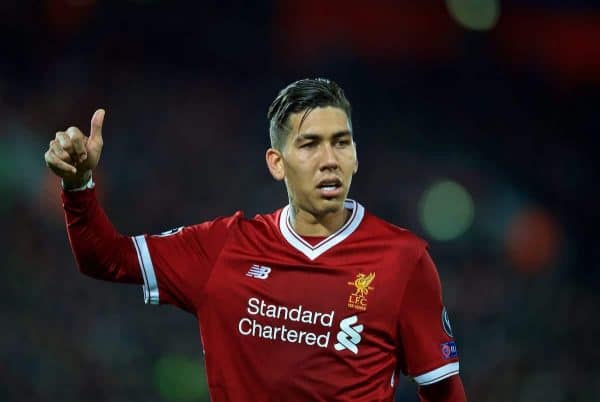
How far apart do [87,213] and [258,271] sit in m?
0.55

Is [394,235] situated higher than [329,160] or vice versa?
[329,160]

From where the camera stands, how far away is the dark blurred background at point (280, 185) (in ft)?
19.1

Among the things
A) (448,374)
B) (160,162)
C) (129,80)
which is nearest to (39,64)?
(129,80)

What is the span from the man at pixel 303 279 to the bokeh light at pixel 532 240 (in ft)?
11.9

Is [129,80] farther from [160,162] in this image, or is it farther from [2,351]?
[2,351]

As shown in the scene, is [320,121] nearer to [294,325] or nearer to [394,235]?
[394,235]

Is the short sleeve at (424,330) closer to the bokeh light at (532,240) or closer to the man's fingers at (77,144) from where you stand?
the man's fingers at (77,144)

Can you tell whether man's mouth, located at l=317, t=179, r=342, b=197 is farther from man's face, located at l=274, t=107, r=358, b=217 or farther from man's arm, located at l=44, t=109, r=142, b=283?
man's arm, located at l=44, t=109, r=142, b=283

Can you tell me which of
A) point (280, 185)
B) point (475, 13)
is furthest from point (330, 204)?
point (475, 13)

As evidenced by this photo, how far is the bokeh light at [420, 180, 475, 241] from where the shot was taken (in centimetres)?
618

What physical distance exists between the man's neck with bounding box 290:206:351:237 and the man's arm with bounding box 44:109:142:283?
53cm

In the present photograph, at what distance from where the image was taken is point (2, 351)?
5.66m

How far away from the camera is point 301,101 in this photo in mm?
2725

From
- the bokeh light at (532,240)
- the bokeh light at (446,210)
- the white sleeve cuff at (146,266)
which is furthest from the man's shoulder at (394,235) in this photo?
the bokeh light at (532,240)
